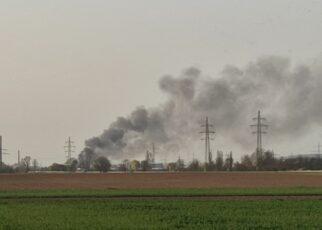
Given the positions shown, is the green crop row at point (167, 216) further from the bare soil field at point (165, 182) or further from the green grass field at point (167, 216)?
the bare soil field at point (165, 182)

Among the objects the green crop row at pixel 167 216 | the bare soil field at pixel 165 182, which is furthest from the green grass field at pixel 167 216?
the bare soil field at pixel 165 182

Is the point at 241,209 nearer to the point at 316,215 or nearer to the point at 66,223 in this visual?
the point at 316,215

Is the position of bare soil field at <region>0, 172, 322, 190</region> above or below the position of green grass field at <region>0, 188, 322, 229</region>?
above

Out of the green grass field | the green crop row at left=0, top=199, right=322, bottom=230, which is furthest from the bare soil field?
the green crop row at left=0, top=199, right=322, bottom=230

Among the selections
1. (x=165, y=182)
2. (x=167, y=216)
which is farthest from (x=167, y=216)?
(x=165, y=182)

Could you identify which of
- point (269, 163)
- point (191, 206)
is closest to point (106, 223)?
point (191, 206)

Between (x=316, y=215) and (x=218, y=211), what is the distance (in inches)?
199

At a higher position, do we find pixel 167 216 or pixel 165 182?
pixel 165 182

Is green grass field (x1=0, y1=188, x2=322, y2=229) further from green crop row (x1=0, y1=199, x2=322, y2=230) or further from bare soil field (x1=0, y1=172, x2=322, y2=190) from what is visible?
bare soil field (x1=0, y1=172, x2=322, y2=190)

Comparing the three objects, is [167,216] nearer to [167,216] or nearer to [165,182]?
[167,216]

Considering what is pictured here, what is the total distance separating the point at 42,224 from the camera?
2939 cm

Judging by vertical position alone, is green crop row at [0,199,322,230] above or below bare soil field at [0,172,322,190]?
below

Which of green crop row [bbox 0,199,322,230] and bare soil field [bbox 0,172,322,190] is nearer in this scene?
green crop row [bbox 0,199,322,230]

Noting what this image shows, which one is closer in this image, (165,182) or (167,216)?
(167,216)
